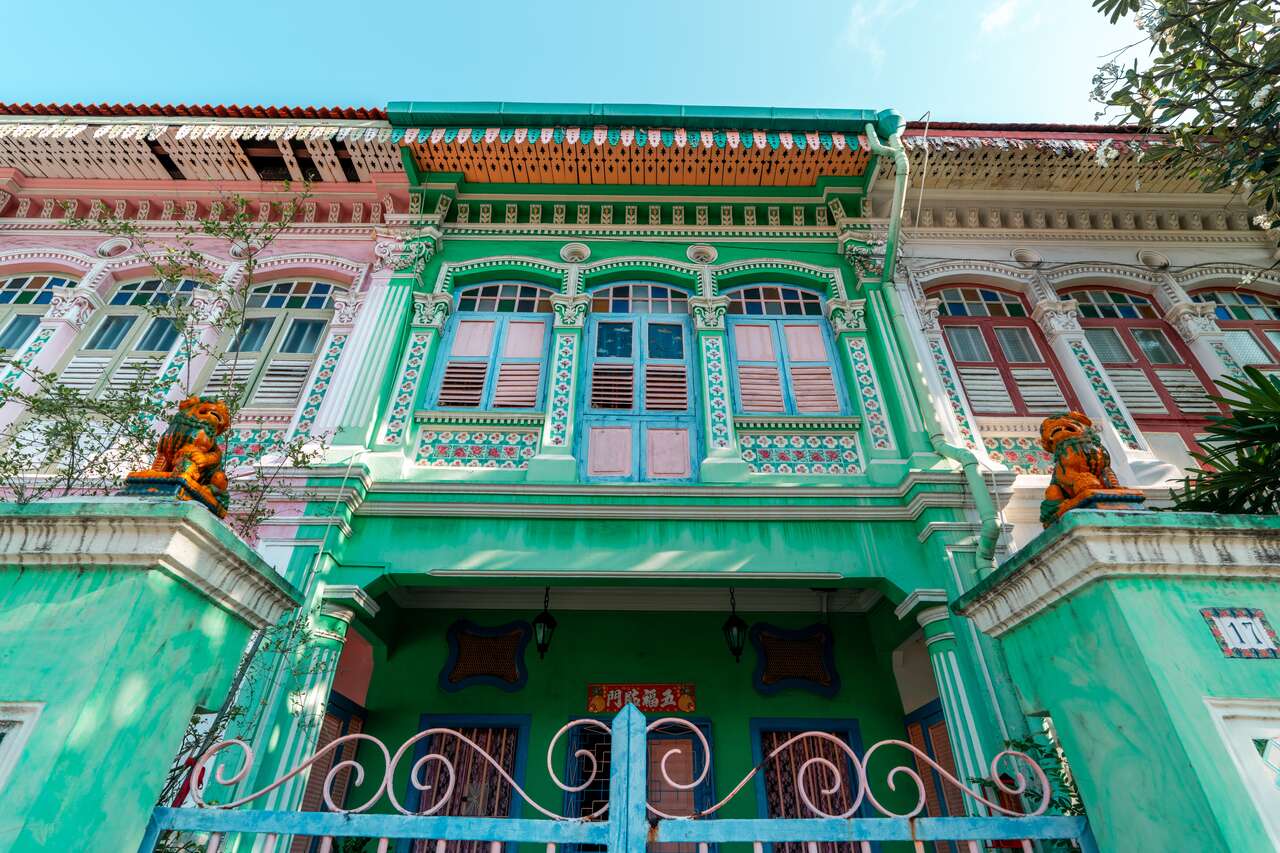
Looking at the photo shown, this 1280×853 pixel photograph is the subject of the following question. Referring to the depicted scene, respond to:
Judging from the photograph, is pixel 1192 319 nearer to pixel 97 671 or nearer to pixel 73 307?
pixel 97 671

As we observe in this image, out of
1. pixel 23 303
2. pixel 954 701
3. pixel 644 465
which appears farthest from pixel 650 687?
pixel 23 303

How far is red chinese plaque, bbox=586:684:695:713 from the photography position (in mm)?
5969

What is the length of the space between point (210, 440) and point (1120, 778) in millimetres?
3611

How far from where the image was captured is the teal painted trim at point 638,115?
6762mm

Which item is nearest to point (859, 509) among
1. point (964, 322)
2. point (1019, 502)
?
point (1019, 502)

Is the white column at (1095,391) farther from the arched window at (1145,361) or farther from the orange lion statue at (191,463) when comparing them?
the orange lion statue at (191,463)

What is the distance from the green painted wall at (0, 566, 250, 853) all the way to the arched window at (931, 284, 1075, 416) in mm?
6112

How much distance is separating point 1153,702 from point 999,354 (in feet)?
17.3

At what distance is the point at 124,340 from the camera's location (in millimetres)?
6621

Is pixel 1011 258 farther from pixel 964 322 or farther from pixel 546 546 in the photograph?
pixel 546 546

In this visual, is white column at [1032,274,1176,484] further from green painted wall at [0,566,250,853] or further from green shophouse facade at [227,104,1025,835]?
green painted wall at [0,566,250,853]

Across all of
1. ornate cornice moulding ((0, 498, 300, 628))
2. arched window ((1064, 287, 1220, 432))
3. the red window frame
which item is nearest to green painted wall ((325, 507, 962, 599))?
ornate cornice moulding ((0, 498, 300, 628))

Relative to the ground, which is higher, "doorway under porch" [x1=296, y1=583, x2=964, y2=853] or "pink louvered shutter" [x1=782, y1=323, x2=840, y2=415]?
"pink louvered shutter" [x1=782, y1=323, x2=840, y2=415]

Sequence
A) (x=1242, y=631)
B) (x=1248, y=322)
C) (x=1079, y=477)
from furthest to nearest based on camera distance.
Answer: (x=1248, y=322)
(x=1079, y=477)
(x=1242, y=631)
